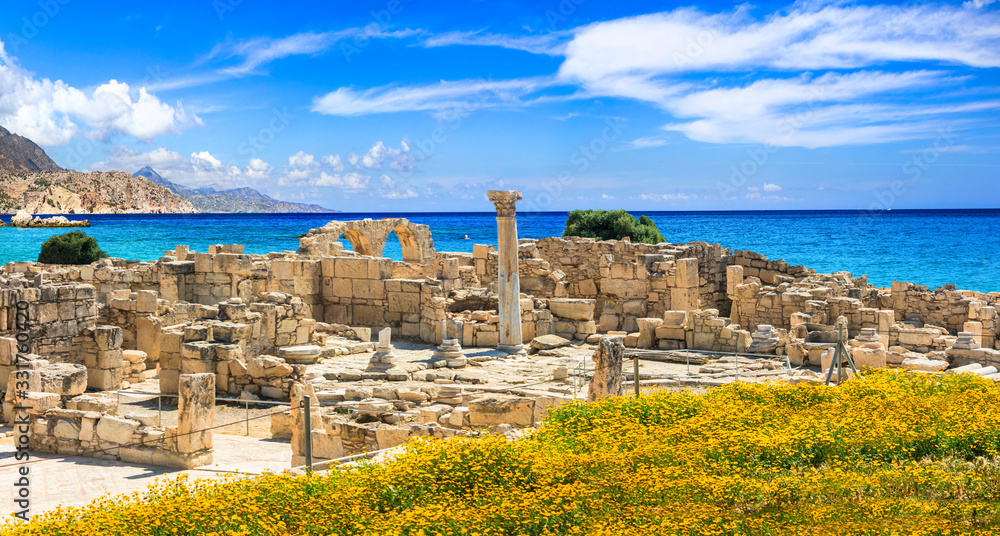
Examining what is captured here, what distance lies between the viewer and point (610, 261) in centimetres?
2239

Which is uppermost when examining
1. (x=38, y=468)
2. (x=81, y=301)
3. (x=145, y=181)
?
(x=145, y=181)

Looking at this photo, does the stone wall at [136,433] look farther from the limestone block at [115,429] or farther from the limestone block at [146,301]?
the limestone block at [146,301]

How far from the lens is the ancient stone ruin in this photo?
10.8m

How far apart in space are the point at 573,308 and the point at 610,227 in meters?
25.8

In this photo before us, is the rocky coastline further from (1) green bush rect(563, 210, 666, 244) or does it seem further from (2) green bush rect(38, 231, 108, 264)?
(1) green bush rect(563, 210, 666, 244)

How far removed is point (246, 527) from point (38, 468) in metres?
5.00

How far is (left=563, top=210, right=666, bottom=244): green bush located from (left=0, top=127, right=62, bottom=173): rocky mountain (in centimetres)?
11128

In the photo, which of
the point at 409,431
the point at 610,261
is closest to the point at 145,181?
the point at 610,261

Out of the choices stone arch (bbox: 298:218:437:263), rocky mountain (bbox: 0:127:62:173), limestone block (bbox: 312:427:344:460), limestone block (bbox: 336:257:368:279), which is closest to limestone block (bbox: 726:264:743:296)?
limestone block (bbox: 336:257:368:279)

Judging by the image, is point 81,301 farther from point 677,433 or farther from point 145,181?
point 145,181

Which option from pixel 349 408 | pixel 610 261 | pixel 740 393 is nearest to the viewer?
pixel 740 393

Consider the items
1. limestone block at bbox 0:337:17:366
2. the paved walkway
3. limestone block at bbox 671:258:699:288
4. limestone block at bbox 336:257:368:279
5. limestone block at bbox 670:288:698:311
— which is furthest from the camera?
limestone block at bbox 670:288:698:311

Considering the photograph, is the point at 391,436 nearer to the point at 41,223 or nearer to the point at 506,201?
the point at 506,201

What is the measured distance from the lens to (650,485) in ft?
22.7
